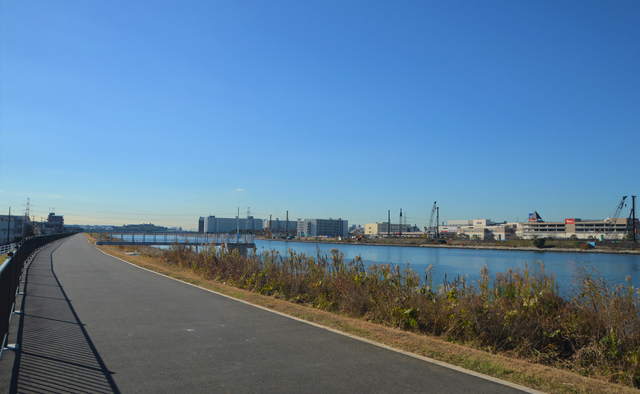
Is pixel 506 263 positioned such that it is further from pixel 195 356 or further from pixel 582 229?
pixel 582 229

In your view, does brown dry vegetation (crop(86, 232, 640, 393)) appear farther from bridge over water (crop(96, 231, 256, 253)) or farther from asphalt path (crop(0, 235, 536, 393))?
bridge over water (crop(96, 231, 256, 253))

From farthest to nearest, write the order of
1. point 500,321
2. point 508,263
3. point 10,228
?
point 10,228 → point 508,263 → point 500,321

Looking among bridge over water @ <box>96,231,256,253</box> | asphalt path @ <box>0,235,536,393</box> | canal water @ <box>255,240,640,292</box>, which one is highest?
bridge over water @ <box>96,231,256,253</box>

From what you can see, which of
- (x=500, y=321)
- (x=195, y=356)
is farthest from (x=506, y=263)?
(x=195, y=356)

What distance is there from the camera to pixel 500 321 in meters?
7.91

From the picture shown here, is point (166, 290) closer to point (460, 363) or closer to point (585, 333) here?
point (460, 363)

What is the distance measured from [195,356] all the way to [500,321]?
5.53 m

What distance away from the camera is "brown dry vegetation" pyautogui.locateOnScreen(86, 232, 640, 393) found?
621 cm

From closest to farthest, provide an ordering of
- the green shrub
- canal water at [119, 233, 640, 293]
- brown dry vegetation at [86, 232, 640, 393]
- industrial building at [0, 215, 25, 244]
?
brown dry vegetation at [86, 232, 640, 393] < the green shrub < canal water at [119, 233, 640, 293] < industrial building at [0, 215, 25, 244]

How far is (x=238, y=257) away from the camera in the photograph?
17.6m

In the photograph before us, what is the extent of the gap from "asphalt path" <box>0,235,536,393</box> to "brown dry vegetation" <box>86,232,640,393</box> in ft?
2.62

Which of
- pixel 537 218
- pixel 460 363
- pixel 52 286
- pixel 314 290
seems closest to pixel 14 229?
pixel 52 286

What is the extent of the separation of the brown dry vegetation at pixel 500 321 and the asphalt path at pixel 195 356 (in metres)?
0.80

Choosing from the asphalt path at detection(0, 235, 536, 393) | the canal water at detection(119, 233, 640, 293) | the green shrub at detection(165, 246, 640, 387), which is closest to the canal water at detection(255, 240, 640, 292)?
the canal water at detection(119, 233, 640, 293)
